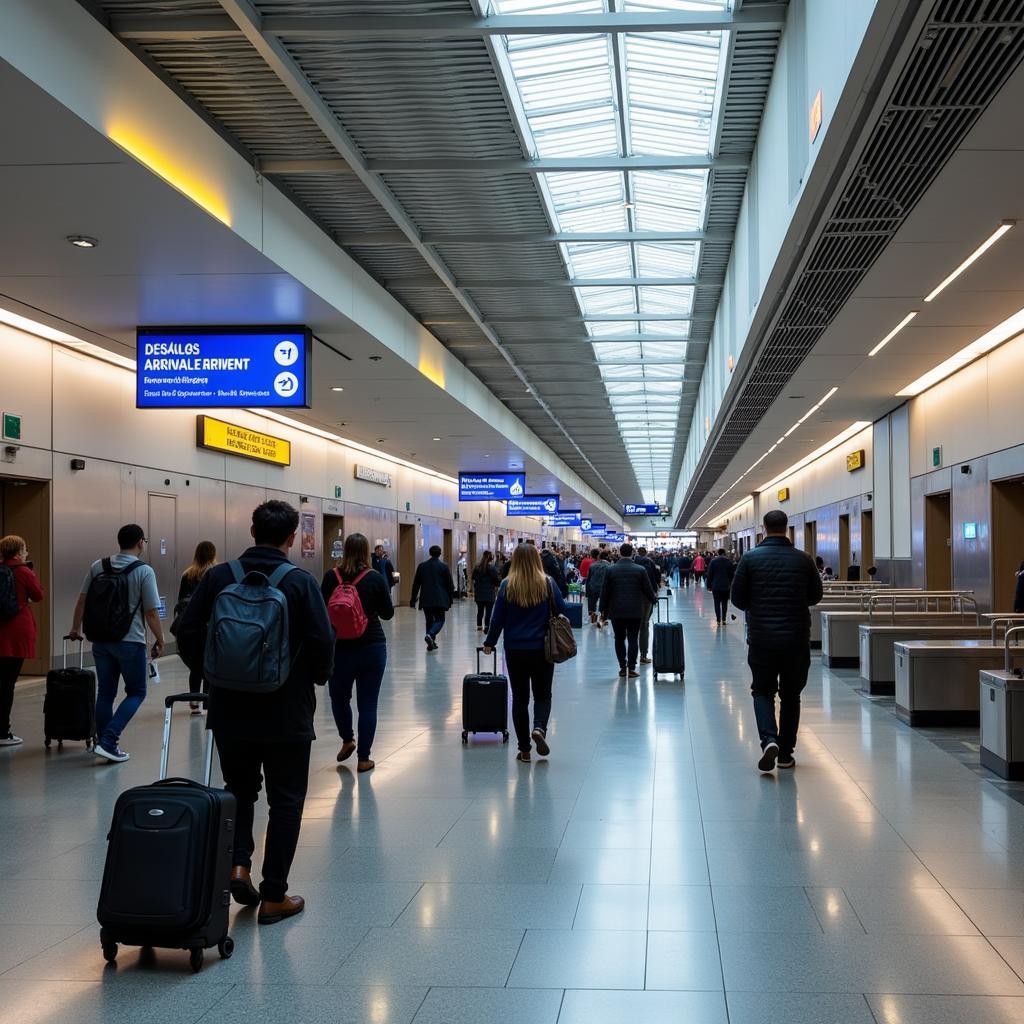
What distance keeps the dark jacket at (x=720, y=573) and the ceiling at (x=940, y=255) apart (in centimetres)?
562

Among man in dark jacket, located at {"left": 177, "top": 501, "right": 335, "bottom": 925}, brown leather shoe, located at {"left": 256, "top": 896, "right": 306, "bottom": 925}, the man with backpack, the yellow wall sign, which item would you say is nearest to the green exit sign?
the yellow wall sign

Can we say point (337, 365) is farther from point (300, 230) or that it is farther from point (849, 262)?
point (849, 262)

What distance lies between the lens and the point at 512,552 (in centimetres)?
999

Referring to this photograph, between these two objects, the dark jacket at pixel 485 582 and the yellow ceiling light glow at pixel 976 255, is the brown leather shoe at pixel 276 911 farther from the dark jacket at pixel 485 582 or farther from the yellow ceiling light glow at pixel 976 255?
the dark jacket at pixel 485 582

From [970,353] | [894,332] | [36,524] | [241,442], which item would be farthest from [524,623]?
[241,442]

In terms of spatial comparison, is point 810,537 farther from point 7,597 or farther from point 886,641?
point 7,597

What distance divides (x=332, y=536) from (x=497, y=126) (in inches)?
769

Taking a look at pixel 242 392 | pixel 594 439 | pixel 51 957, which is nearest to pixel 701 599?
pixel 594 439

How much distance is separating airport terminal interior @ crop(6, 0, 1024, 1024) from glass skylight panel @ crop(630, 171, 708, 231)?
2.6 inches

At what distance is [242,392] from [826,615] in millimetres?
9000

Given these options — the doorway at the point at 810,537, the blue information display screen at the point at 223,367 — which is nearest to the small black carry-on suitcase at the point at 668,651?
the blue information display screen at the point at 223,367

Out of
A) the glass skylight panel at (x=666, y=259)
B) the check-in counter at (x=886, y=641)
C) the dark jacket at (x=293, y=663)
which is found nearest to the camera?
the dark jacket at (x=293, y=663)

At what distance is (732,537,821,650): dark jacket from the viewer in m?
7.84

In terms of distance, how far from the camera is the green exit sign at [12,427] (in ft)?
44.0
